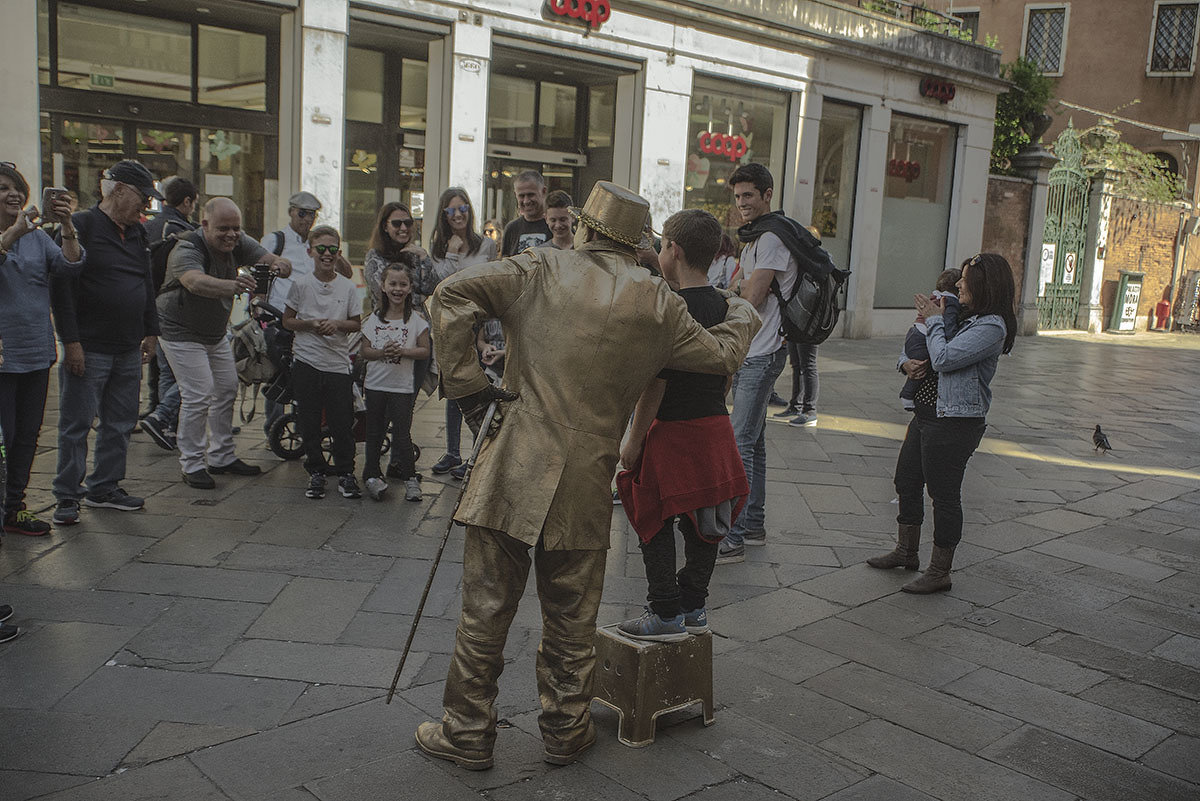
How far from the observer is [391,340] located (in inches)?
250

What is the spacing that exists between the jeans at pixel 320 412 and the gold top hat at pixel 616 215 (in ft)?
11.4

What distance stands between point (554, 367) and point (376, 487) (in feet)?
11.4

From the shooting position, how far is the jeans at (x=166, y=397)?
23.9 ft

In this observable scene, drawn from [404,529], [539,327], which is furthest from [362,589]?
[539,327]

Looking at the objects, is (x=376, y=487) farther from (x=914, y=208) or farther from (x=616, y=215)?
(x=914, y=208)

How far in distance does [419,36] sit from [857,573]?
9657 mm

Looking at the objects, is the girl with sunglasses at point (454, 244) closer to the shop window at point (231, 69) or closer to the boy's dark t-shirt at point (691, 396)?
the boy's dark t-shirt at point (691, 396)

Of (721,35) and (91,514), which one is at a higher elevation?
(721,35)

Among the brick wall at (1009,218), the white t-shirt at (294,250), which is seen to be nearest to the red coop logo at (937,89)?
the brick wall at (1009,218)

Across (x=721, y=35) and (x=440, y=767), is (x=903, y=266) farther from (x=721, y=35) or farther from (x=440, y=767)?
(x=440, y=767)

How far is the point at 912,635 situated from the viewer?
4707 mm

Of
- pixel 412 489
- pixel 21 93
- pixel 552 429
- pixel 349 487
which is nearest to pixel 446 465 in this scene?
pixel 412 489

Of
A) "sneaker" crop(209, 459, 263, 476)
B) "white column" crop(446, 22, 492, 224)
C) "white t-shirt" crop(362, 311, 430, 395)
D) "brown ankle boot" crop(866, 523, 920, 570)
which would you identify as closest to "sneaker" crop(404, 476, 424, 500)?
"white t-shirt" crop(362, 311, 430, 395)

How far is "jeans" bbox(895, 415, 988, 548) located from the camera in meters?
5.11
